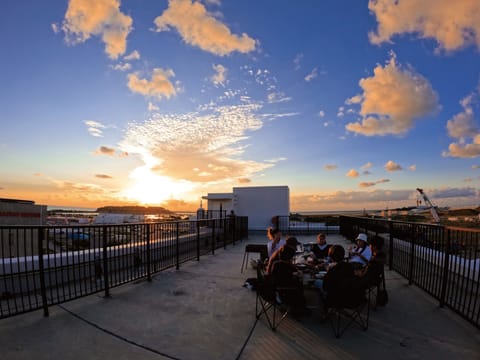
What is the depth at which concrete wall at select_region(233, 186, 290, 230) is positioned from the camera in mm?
18234

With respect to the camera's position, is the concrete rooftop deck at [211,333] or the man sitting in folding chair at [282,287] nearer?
the concrete rooftop deck at [211,333]

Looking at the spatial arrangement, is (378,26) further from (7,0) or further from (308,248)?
(7,0)

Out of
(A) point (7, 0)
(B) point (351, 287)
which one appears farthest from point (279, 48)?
(B) point (351, 287)

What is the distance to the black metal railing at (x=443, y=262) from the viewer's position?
3.83 m

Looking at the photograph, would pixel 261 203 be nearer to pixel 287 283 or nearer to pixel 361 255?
pixel 361 255

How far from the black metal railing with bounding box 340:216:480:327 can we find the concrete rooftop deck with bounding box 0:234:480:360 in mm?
297

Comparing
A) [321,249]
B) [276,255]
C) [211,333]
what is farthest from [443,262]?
[211,333]

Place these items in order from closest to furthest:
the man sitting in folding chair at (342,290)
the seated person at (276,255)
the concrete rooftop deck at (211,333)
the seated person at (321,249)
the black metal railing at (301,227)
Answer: the concrete rooftop deck at (211,333) → the man sitting in folding chair at (342,290) → the seated person at (276,255) → the seated person at (321,249) → the black metal railing at (301,227)

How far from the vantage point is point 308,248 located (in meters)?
6.49

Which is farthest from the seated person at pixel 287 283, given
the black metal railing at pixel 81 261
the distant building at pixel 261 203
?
the distant building at pixel 261 203

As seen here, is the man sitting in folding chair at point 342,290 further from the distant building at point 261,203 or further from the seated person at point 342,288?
the distant building at point 261,203

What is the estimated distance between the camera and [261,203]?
61.1ft

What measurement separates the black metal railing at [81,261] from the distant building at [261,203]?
9.65 m

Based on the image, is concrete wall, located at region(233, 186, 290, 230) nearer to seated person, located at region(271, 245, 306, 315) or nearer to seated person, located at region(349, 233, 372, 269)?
seated person, located at region(349, 233, 372, 269)
